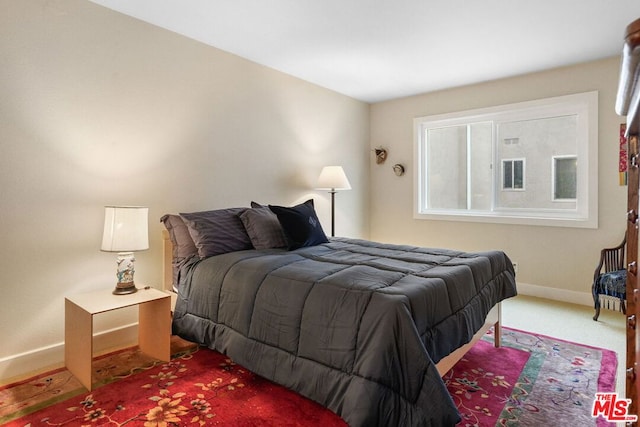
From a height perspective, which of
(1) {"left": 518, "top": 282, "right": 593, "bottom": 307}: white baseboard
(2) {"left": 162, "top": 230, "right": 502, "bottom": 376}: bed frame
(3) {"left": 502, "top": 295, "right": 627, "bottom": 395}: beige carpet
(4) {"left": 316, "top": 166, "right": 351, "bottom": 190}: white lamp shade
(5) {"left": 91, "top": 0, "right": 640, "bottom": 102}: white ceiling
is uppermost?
(5) {"left": 91, "top": 0, "right": 640, "bottom": 102}: white ceiling

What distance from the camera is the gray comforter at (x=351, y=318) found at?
1.51 m

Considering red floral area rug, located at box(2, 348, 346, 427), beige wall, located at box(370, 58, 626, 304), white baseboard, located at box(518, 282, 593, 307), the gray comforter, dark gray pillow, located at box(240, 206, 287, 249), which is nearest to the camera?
the gray comforter

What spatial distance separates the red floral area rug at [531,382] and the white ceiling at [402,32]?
2481 mm

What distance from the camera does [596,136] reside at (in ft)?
11.8

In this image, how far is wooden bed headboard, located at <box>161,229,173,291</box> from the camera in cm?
290

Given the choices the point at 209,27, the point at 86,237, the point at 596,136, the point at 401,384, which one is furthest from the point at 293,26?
the point at 596,136

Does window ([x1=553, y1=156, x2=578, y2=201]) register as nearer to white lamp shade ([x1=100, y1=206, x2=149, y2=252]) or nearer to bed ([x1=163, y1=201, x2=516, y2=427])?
bed ([x1=163, y1=201, x2=516, y2=427])

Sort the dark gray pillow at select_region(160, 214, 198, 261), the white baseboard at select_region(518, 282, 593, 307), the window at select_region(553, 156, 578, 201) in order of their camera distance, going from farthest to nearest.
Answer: the window at select_region(553, 156, 578, 201) < the white baseboard at select_region(518, 282, 593, 307) < the dark gray pillow at select_region(160, 214, 198, 261)

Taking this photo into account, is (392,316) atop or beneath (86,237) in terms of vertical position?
beneath

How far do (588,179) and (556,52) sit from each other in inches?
51.6

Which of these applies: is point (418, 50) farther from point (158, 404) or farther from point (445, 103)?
point (158, 404)

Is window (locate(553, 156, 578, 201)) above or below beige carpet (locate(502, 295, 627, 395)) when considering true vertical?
above

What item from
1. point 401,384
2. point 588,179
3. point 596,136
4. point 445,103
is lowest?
point 401,384

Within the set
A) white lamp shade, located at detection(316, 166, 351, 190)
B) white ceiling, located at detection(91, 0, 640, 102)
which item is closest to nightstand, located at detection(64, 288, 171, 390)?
white ceiling, located at detection(91, 0, 640, 102)
